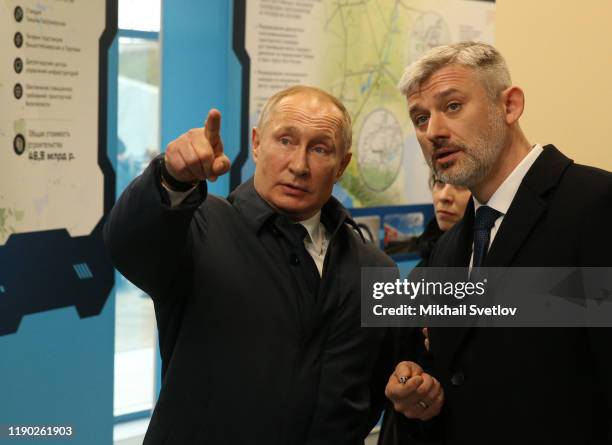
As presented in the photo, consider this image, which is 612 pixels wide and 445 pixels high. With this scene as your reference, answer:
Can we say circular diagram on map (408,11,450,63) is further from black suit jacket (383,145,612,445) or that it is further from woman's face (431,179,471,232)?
black suit jacket (383,145,612,445)

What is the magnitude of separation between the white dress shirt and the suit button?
1.18ft

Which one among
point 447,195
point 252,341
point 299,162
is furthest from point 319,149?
point 447,195

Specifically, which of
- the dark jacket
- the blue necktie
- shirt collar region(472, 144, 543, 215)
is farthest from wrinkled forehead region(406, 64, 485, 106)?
the dark jacket

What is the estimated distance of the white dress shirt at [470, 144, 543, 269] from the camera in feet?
6.56

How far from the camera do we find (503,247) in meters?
1.91

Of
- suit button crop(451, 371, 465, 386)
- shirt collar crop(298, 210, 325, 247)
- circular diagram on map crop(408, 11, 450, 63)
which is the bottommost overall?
suit button crop(451, 371, 465, 386)

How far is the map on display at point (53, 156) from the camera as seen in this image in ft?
9.98

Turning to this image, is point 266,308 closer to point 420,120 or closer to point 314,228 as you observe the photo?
point 314,228

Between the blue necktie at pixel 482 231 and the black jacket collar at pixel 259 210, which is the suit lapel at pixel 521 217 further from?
the black jacket collar at pixel 259 210

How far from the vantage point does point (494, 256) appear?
193cm

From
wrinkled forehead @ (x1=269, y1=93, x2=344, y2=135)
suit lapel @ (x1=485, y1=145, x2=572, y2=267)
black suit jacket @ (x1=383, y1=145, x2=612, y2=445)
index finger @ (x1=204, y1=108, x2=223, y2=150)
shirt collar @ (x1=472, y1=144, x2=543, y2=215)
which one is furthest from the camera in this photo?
wrinkled forehead @ (x1=269, y1=93, x2=344, y2=135)

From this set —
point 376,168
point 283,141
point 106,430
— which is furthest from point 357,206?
point 283,141

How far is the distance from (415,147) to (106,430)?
2717 mm

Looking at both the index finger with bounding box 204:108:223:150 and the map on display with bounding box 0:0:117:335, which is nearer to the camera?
the index finger with bounding box 204:108:223:150
